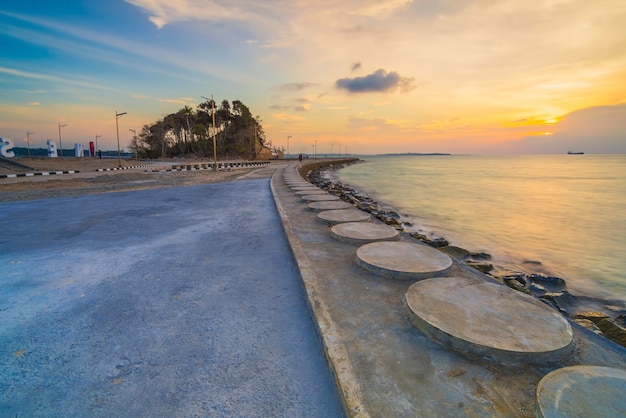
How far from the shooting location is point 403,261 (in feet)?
12.9

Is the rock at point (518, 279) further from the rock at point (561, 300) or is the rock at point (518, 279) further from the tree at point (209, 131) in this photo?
the tree at point (209, 131)

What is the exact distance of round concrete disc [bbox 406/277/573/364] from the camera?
220 cm

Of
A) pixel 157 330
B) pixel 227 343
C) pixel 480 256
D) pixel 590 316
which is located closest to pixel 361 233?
pixel 227 343

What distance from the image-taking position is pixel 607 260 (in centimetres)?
917

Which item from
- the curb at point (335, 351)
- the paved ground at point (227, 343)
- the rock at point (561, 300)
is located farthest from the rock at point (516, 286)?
the curb at point (335, 351)

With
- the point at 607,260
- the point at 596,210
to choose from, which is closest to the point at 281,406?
the point at 607,260

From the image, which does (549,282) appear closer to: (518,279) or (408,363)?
(518,279)

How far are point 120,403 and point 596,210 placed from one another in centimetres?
2559

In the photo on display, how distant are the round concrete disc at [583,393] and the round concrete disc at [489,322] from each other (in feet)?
0.86

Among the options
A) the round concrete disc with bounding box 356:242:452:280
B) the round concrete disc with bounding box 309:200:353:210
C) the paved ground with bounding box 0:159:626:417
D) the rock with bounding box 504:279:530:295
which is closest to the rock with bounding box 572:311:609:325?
the rock with bounding box 504:279:530:295

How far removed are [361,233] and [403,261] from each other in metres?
1.48

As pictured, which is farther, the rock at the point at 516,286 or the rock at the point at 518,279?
the rock at the point at 518,279

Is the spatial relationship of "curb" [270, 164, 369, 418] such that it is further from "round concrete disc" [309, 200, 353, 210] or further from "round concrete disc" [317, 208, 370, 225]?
"round concrete disc" [309, 200, 353, 210]

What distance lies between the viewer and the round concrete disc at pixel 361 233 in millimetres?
5090
